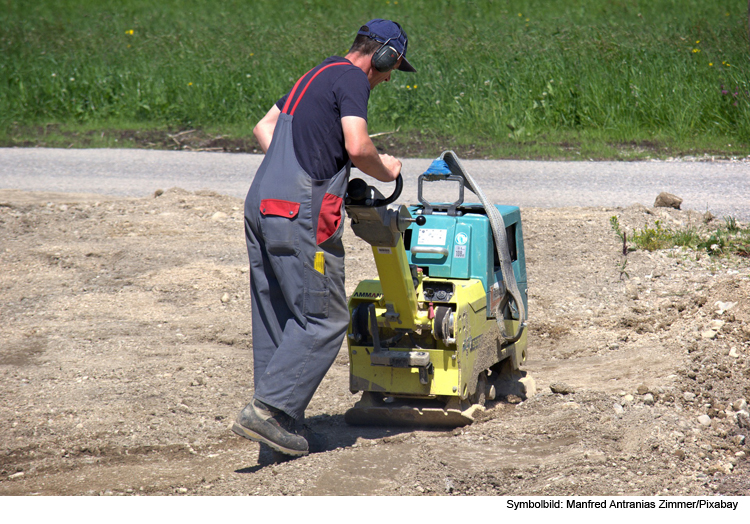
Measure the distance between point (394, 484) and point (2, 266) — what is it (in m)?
4.54

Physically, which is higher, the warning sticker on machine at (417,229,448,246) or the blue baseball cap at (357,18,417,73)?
the blue baseball cap at (357,18,417,73)

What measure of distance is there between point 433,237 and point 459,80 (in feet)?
27.2

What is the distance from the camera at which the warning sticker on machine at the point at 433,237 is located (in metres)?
3.66

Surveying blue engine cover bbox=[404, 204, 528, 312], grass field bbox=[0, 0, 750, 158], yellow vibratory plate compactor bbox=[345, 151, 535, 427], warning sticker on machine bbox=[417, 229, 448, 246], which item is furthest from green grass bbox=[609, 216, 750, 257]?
grass field bbox=[0, 0, 750, 158]

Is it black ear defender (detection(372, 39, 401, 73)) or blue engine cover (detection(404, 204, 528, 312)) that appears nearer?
black ear defender (detection(372, 39, 401, 73))

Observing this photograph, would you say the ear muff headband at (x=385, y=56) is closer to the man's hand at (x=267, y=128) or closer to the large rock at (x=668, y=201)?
the man's hand at (x=267, y=128)

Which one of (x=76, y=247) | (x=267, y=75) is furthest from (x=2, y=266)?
(x=267, y=75)

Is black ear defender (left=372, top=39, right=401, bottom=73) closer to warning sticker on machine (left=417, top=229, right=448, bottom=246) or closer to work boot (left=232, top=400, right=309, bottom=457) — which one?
warning sticker on machine (left=417, top=229, right=448, bottom=246)

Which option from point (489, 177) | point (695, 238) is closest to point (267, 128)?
point (695, 238)

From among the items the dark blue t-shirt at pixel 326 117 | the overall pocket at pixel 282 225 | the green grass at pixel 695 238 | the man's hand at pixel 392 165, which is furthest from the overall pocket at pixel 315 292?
the green grass at pixel 695 238

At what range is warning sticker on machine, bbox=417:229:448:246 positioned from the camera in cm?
366

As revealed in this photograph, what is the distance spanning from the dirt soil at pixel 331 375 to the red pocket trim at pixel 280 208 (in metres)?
1.05

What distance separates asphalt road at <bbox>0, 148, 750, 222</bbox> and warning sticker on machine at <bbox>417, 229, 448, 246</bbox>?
13.3ft

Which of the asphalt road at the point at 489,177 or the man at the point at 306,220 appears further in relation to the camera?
the asphalt road at the point at 489,177
